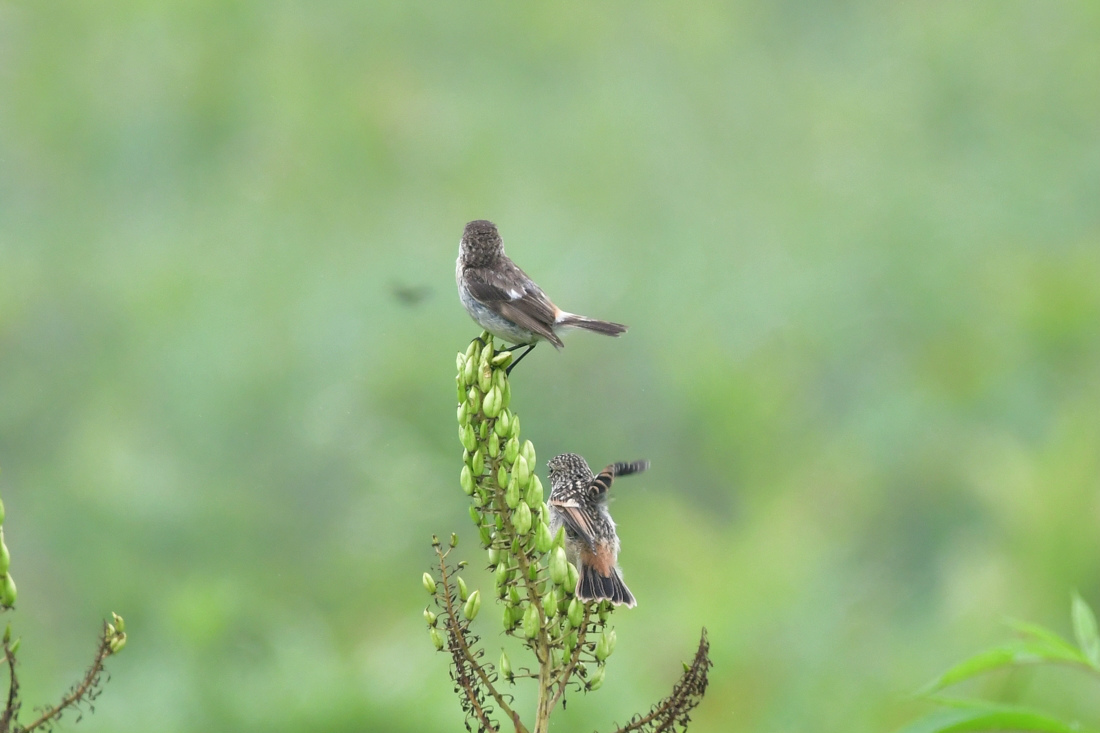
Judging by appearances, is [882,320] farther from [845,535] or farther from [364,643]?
[364,643]

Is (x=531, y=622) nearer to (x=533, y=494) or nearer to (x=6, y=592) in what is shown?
(x=533, y=494)

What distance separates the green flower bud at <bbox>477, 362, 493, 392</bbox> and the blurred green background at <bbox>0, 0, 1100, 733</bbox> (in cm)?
210

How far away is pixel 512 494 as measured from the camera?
94.0 inches

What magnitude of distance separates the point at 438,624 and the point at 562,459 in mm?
1381

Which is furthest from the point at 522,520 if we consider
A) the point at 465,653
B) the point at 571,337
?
the point at 571,337

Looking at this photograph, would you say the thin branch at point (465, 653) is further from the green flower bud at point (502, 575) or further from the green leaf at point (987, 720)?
the green leaf at point (987, 720)

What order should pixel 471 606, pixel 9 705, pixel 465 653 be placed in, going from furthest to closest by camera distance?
pixel 471 606 < pixel 465 653 < pixel 9 705

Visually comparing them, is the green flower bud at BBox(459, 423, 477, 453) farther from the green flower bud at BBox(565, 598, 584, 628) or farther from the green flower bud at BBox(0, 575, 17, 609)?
the green flower bud at BBox(0, 575, 17, 609)

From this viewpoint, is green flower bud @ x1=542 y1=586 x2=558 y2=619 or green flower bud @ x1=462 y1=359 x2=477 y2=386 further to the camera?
green flower bud @ x1=462 y1=359 x2=477 y2=386

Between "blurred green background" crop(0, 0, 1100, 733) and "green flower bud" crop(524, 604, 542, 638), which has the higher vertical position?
"blurred green background" crop(0, 0, 1100, 733)

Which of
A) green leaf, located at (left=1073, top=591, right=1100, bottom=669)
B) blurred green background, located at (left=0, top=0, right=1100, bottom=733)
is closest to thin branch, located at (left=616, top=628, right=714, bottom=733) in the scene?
green leaf, located at (left=1073, top=591, right=1100, bottom=669)

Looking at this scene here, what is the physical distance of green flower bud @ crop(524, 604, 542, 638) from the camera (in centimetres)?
227

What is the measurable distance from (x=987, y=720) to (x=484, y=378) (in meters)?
1.18

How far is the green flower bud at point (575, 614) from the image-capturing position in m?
2.36
